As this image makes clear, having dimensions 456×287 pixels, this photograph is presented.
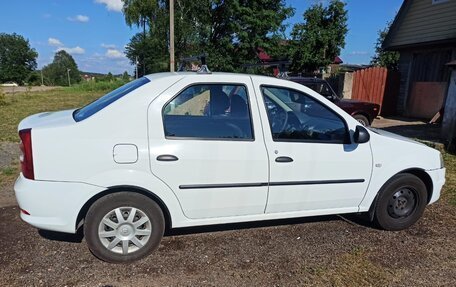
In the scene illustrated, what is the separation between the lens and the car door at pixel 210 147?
314 centimetres

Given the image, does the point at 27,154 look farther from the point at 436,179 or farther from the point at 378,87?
the point at 378,87

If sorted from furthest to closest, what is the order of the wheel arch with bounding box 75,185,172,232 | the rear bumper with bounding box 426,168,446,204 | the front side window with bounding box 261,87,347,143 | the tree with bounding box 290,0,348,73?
the tree with bounding box 290,0,348,73
the rear bumper with bounding box 426,168,446,204
the front side window with bounding box 261,87,347,143
the wheel arch with bounding box 75,185,172,232

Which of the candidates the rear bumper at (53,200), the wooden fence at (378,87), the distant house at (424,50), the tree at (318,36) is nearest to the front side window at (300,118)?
the rear bumper at (53,200)

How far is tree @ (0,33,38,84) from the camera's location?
8875cm

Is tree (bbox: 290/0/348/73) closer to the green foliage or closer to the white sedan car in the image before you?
the green foliage

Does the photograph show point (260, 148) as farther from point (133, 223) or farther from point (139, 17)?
point (139, 17)

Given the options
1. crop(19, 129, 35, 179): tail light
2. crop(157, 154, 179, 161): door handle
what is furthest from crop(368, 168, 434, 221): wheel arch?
crop(19, 129, 35, 179): tail light

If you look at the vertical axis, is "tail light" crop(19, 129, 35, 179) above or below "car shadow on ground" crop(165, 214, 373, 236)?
above

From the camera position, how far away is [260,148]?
335 cm

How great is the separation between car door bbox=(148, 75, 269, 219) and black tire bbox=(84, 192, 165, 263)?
0.28 metres

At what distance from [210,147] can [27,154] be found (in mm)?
1488

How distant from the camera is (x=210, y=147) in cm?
322

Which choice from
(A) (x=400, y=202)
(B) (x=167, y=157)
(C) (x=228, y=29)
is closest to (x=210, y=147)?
(B) (x=167, y=157)

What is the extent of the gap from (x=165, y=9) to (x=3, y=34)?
3308 inches
